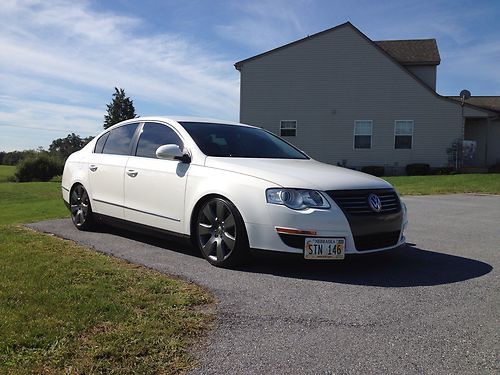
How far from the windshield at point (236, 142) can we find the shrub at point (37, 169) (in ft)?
176

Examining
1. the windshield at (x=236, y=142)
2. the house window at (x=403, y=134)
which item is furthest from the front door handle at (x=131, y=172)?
the house window at (x=403, y=134)

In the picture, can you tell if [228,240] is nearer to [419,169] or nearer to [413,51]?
[419,169]

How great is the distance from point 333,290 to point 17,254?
10.8 ft

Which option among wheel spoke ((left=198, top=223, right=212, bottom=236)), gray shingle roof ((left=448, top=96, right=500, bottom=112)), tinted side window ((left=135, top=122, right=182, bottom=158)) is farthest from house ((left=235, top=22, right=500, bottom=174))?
wheel spoke ((left=198, top=223, right=212, bottom=236))

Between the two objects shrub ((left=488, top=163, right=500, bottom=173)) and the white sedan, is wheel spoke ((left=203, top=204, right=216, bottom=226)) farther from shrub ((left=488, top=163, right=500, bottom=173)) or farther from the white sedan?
shrub ((left=488, top=163, right=500, bottom=173))

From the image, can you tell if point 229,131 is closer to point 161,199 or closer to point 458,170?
point 161,199

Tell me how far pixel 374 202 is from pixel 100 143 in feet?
13.5

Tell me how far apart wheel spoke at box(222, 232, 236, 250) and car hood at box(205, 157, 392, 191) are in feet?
2.08

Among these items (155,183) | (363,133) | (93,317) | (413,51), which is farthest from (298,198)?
(413,51)

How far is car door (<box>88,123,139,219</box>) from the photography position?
6.38m

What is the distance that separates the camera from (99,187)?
6.73 m

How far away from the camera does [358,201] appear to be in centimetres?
480

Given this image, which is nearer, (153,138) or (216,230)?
(216,230)

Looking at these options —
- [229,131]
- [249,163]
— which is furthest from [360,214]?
[229,131]
